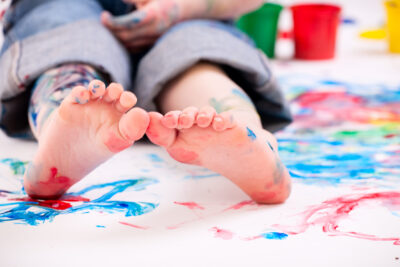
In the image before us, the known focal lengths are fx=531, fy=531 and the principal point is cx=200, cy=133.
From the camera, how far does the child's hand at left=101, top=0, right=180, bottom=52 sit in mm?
982

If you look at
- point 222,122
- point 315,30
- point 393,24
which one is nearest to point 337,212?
point 222,122

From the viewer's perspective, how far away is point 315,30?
1.50 m

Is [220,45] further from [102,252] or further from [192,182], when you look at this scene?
[102,252]

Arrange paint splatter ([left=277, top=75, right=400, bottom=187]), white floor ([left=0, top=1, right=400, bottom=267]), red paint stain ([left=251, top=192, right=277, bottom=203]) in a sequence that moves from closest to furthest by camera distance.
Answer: white floor ([left=0, top=1, right=400, bottom=267]), red paint stain ([left=251, top=192, right=277, bottom=203]), paint splatter ([left=277, top=75, right=400, bottom=187])

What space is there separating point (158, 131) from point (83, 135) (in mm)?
104

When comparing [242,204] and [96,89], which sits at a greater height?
[96,89]

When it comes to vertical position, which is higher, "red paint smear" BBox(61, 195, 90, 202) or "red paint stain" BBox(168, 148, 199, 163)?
"red paint stain" BBox(168, 148, 199, 163)

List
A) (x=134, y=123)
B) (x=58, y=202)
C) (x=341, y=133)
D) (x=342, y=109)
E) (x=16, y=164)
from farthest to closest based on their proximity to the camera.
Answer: (x=342, y=109) < (x=341, y=133) < (x=16, y=164) < (x=58, y=202) < (x=134, y=123)

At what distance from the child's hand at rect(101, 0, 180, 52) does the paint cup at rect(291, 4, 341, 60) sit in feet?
1.96

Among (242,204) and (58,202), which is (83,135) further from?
(242,204)

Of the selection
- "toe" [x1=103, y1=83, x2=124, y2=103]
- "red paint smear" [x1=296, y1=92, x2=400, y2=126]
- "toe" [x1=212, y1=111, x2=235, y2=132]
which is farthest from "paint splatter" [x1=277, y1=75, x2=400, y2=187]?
"toe" [x1=103, y1=83, x2=124, y2=103]

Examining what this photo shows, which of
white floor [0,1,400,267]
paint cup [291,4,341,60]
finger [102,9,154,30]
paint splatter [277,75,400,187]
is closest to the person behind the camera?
A: white floor [0,1,400,267]

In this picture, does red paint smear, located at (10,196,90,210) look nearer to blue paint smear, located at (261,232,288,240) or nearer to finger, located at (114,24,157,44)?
blue paint smear, located at (261,232,288,240)

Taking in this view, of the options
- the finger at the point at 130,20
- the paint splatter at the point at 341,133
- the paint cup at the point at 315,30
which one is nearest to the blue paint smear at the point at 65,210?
the paint splatter at the point at 341,133
